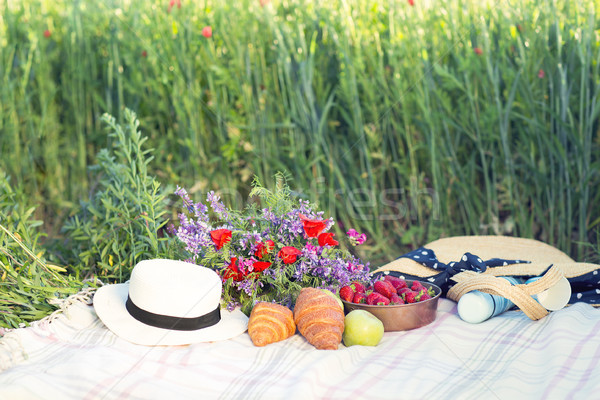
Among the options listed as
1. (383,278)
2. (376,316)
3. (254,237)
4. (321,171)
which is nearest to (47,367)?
(254,237)

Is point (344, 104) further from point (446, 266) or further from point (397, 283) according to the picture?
point (397, 283)

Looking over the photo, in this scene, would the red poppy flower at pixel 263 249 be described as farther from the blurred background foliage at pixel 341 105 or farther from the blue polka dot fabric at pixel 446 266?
the blurred background foliage at pixel 341 105

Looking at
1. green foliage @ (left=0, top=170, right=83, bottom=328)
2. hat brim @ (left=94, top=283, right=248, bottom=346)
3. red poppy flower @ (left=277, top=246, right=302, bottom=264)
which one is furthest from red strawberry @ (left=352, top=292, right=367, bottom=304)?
green foliage @ (left=0, top=170, right=83, bottom=328)

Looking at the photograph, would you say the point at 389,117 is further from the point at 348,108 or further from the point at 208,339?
the point at 208,339

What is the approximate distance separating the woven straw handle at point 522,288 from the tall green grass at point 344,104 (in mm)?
1186

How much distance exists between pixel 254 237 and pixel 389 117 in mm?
1626

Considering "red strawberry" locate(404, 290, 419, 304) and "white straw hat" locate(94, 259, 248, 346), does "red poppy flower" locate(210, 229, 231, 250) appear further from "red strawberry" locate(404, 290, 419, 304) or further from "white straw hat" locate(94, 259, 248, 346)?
"red strawberry" locate(404, 290, 419, 304)

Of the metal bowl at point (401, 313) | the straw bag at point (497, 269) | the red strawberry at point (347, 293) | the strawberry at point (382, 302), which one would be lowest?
the straw bag at point (497, 269)

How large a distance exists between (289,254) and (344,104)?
1.78 metres

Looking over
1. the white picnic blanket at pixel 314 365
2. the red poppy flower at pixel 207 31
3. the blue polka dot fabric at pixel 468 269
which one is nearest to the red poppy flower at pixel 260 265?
the white picnic blanket at pixel 314 365

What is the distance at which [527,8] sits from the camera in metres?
3.05

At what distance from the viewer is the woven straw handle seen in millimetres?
1832

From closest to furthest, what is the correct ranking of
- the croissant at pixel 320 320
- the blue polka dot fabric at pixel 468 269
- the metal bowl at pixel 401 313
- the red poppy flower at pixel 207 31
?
1. the croissant at pixel 320 320
2. the metal bowl at pixel 401 313
3. the blue polka dot fabric at pixel 468 269
4. the red poppy flower at pixel 207 31

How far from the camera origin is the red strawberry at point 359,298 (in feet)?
6.05
